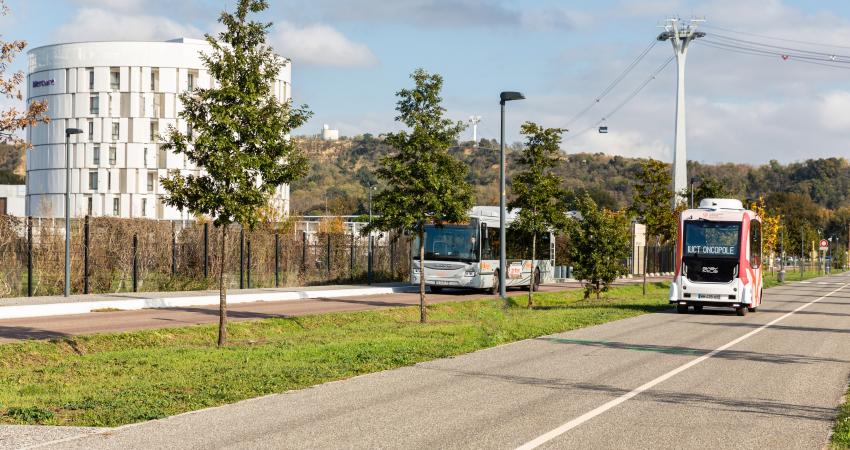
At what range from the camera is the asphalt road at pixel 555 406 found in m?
9.35

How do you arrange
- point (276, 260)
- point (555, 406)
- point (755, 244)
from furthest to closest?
point (276, 260), point (755, 244), point (555, 406)

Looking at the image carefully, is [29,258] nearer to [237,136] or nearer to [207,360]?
[237,136]

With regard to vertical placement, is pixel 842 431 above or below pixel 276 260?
below

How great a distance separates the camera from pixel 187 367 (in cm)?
1516

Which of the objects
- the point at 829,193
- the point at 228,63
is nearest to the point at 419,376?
the point at 228,63

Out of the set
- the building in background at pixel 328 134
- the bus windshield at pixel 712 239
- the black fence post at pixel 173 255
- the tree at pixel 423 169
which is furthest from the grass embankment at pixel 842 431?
the building in background at pixel 328 134

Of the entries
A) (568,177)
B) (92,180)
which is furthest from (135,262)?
(568,177)

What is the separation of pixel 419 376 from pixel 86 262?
20.2 meters

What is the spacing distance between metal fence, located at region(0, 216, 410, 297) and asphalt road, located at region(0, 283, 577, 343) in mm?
1805

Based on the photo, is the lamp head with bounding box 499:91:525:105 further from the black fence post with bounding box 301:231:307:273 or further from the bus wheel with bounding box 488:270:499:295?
the black fence post with bounding box 301:231:307:273

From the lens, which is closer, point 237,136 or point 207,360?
point 207,360

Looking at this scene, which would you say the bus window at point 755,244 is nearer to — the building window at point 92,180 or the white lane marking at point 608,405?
the white lane marking at point 608,405

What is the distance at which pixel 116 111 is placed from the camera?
9956cm

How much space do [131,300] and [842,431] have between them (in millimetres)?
22426
